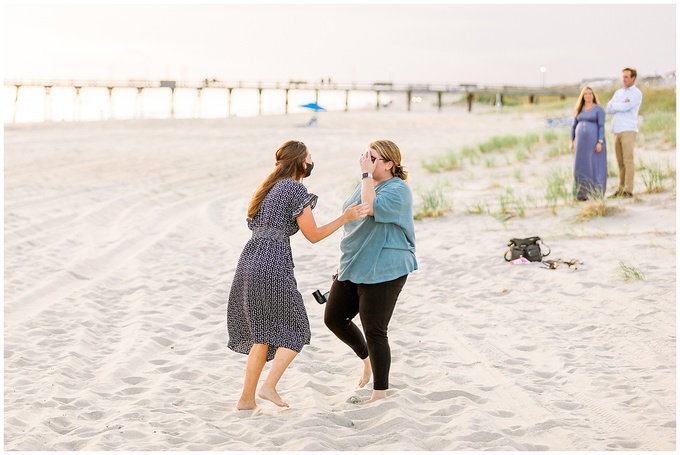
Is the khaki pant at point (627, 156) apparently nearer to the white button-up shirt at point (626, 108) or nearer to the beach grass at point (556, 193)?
the white button-up shirt at point (626, 108)

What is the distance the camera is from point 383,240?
4.80 m

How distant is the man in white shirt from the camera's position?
11.3 metres

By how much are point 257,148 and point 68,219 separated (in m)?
Result: 12.5

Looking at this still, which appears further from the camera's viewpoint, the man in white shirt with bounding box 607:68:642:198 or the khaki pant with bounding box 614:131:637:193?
the khaki pant with bounding box 614:131:637:193

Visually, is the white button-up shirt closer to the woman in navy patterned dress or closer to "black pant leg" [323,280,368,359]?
"black pant leg" [323,280,368,359]

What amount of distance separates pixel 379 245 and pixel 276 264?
1.93 feet

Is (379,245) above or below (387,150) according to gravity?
below

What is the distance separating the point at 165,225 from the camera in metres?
12.2

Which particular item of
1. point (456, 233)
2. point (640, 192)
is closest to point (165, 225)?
point (456, 233)

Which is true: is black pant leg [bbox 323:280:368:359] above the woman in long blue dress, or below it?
below

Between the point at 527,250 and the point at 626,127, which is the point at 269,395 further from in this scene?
the point at 626,127

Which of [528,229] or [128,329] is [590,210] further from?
[128,329]

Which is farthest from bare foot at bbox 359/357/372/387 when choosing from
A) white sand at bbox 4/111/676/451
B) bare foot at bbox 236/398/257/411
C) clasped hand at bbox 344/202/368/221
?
clasped hand at bbox 344/202/368/221

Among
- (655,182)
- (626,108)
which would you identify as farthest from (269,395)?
(655,182)
